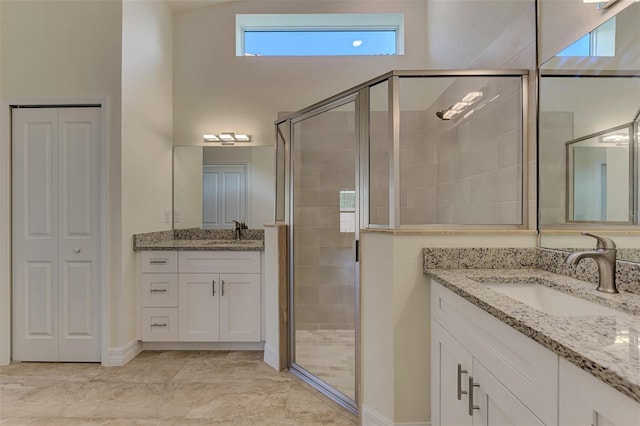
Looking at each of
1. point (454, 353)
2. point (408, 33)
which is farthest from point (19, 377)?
point (408, 33)

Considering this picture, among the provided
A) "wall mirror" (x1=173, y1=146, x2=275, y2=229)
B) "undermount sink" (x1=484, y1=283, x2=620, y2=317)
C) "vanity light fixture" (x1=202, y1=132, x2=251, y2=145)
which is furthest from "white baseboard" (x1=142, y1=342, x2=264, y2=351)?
"undermount sink" (x1=484, y1=283, x2=620, y2=317)

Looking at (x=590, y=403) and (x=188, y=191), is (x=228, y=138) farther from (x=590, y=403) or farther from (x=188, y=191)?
(x=590, y=403)

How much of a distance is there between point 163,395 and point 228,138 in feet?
7.53

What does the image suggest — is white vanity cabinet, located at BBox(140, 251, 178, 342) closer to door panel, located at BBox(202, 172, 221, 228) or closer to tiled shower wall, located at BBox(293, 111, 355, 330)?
door panel, located at BBox(202, 172, 221, 228)

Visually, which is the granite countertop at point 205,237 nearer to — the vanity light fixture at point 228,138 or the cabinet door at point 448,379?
the vanity light fixture at point 228,138

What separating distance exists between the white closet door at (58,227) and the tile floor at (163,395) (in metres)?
0.29

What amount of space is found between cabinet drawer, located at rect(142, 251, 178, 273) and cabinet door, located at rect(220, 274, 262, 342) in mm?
424

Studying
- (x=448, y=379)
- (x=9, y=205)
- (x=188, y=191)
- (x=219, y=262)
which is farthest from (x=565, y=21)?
(x=9, y=205)

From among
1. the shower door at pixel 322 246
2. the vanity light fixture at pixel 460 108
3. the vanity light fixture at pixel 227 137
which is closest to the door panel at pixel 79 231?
the vanity light fixture at pixel 227 137

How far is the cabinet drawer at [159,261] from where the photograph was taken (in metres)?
2.64

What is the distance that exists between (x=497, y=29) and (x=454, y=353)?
1861 millimetres

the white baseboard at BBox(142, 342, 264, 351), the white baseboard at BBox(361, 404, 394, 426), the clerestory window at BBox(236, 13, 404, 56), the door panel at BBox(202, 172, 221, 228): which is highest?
the clerestory window at BBox(236, 13, 404, 56)

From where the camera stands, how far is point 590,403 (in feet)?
2.01

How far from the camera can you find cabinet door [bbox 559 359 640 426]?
1.77ft
